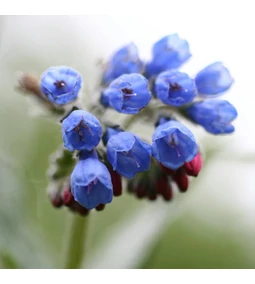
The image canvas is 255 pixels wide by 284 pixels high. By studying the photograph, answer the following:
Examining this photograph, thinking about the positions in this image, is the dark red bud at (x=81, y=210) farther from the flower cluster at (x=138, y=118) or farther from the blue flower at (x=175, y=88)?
the blue flower at (x=175, y=88)

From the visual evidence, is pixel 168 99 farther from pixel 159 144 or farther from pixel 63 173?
pixel 63 173

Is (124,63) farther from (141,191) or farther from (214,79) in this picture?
(141,191)

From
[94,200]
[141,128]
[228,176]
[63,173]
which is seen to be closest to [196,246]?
[228,176]

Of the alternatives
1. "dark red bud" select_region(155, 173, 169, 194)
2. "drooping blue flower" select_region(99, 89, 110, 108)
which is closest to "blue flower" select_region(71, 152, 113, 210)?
"drooping blue flower" select_region(99, 89, 110, 108)

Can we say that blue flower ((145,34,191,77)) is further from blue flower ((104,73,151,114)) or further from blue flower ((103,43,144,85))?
blue flower ((104,73,151,114))

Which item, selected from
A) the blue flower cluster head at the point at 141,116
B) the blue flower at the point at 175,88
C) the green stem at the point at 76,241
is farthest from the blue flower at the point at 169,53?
the green stem at the point at 76,241

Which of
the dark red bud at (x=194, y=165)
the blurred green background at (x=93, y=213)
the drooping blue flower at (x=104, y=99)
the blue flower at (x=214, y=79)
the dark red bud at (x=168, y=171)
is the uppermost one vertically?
the blue flower at (x=214, y=79)
